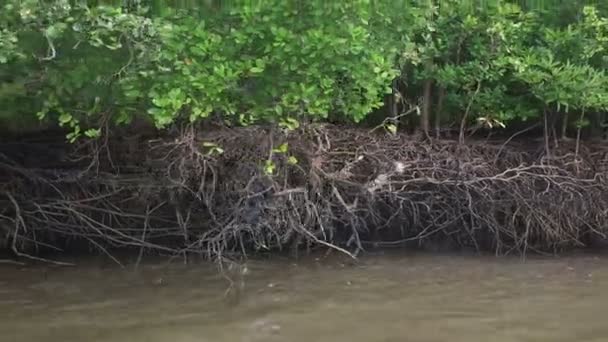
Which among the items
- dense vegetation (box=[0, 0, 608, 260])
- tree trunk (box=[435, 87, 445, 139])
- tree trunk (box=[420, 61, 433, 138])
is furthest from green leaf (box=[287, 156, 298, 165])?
tree trunk (box=[435, 87, 445, 139])

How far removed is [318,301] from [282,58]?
1887mm

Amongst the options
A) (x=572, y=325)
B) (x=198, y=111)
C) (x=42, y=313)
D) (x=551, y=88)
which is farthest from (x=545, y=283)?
(x=42, y=313)

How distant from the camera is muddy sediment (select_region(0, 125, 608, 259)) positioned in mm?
7242

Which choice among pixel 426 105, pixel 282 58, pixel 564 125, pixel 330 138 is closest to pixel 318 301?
pixel 282 58

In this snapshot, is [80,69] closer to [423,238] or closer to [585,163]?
[423,238]

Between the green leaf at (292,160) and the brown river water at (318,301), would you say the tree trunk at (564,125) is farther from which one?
the green leaf at (292,160)

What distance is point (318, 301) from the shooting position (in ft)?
19.6

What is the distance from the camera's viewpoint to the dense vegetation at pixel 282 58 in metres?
5.69

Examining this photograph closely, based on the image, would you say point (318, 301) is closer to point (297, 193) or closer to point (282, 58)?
point (297, 193)

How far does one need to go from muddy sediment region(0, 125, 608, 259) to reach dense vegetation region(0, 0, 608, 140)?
387mm

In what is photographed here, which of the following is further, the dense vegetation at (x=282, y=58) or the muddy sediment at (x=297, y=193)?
the muddy sediment at (x=297, y=193)

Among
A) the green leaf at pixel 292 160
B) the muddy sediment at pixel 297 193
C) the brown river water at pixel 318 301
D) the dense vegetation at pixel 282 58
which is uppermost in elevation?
the dense vegetation at pixel 282 58

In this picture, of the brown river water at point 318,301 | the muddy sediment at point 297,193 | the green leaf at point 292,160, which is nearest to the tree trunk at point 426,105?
the muddy sediment at point 297,193

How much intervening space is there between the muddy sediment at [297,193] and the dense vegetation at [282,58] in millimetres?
387
